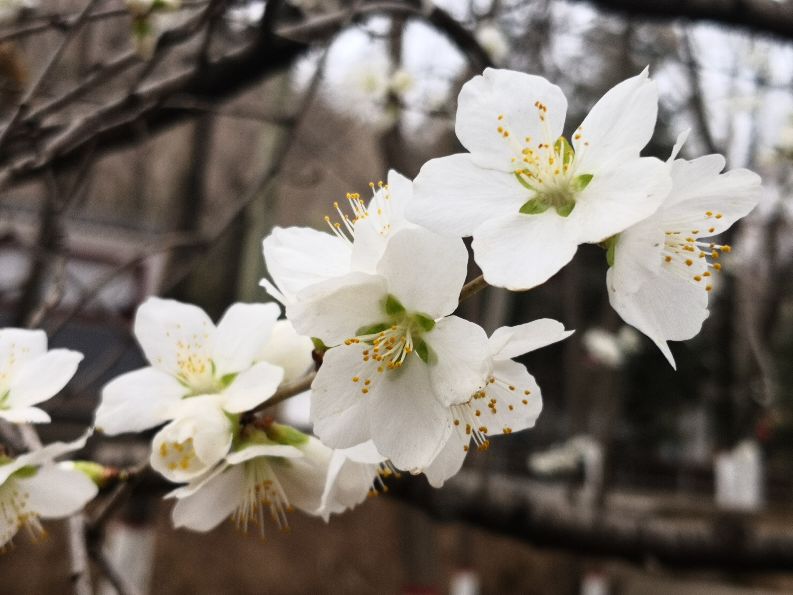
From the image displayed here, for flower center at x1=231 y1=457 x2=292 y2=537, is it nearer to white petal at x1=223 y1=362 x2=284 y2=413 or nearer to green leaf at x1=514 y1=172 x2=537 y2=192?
white petal at x1=223 y1=362 x2=284 y2=413

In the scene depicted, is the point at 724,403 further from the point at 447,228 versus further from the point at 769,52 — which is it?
the point at 447,228

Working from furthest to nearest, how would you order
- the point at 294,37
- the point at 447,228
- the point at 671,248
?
the point at 294,37, the point at 671,248, the point at 447,228

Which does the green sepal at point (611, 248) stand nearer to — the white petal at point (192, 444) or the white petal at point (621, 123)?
the white petal at point (621, 123)

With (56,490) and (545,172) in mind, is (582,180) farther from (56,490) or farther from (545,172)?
(56,490)

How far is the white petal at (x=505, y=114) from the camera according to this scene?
0.58 meters

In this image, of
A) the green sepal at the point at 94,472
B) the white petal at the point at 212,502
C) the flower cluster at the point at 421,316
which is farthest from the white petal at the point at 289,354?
the green sepal at the point at 94,472

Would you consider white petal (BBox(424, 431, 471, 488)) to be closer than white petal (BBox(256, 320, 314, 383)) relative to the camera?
Yes

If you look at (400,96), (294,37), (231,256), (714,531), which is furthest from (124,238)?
(714,531)

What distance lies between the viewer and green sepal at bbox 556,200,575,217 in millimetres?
562

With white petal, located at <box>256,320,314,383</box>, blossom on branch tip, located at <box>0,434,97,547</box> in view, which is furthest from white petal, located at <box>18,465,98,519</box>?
white petal, located at <box>256,320,314,383</box>

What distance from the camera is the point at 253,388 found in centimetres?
66

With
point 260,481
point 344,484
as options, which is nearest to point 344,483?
point 344,484

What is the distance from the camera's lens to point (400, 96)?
290 centimetres

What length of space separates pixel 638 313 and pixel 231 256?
3242 millimetres
